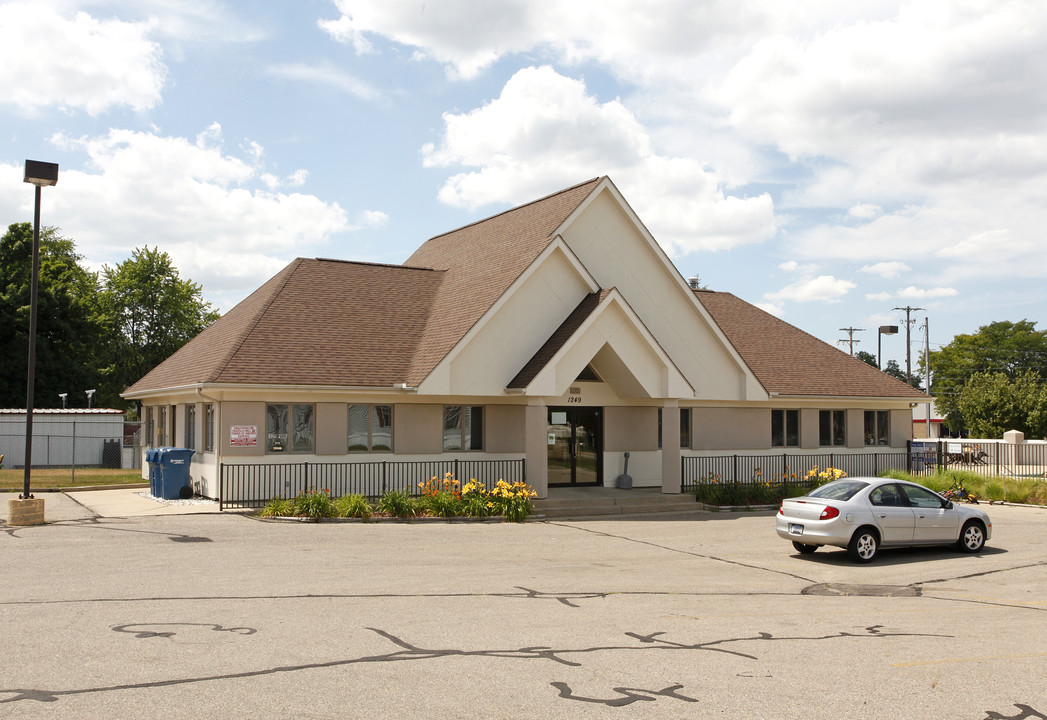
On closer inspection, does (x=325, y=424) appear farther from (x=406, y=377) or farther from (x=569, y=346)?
(x=569, y=346)

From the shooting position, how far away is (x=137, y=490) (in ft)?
88.4

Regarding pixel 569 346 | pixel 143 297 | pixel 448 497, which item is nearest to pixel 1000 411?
pixel 569 346

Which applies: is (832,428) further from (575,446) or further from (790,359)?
(575,446)

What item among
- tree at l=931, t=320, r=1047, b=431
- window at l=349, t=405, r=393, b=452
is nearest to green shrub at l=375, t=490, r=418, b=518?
window at l=349, t=405, r=393, b=452

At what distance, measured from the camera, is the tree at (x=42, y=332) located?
51656mm

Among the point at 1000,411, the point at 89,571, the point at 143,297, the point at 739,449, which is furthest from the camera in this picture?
the point at 143,297

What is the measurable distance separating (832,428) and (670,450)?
9.03 metres

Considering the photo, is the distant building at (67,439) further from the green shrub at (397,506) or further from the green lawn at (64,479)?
the green shrub at (397,506)

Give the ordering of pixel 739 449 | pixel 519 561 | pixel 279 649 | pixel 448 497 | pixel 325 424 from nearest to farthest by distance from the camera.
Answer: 1. pixel 279 649
2. pixel 519 561
3. pixel 448 497
4. pixel 325 424
5. pixel 739 449

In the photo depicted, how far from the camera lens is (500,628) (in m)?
9.89

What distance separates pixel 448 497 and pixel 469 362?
3.93m

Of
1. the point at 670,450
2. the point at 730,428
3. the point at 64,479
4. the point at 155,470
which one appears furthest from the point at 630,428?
the point at 64,479

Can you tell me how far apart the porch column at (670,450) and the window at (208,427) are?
1196 cm

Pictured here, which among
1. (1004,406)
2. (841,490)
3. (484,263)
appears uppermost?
(484,263)
